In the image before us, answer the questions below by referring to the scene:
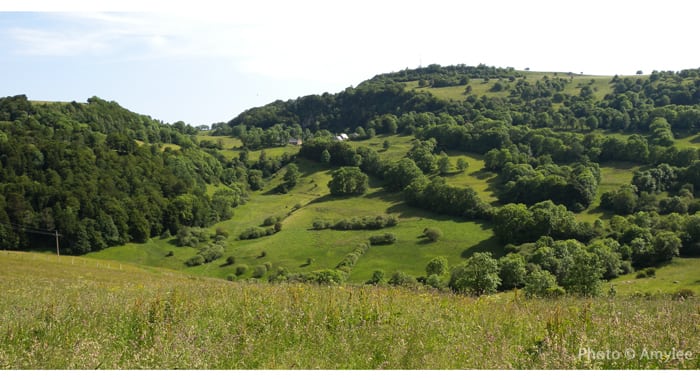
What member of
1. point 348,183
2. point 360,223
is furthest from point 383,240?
point 348,183

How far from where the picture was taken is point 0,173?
107 meters

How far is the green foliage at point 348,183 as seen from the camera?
130 metres

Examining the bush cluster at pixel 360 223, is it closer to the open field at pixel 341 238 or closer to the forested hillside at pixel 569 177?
the open field at pixel 341 238

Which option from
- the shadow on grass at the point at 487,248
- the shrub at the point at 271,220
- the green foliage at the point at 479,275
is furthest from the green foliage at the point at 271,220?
the green foliage at the point at 479,275

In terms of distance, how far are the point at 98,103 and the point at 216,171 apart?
67367 mm

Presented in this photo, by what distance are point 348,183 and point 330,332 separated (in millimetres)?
122463

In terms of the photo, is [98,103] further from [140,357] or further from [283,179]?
[140,357]

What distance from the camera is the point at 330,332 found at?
7855 millimetres

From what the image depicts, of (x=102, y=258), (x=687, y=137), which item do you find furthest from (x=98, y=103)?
(x=687, y=137)

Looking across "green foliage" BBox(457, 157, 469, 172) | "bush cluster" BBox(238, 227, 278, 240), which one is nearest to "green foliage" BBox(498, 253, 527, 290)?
"bush cluster" BBox(238, 227, 278, 240)

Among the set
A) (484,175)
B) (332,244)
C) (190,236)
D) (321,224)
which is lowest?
(190,236)

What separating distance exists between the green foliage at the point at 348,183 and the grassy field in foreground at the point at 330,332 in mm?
120050

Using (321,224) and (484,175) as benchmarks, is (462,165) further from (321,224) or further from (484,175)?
(321,224)

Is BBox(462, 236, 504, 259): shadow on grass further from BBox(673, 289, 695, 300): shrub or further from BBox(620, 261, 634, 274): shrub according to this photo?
BBox(673, 289, 695, 300): shrub
